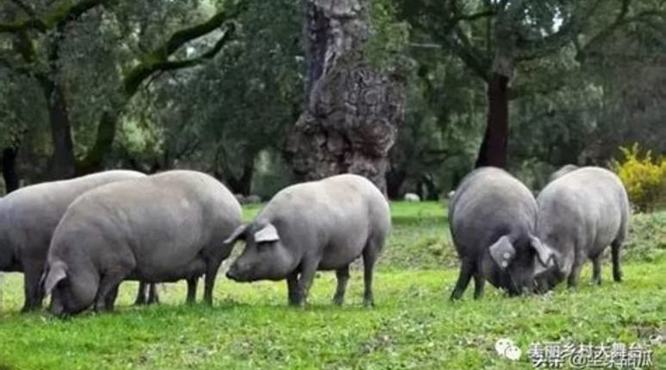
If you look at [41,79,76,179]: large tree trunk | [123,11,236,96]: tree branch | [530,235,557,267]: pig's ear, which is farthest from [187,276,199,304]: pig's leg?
[41,79,76,179]: large tree trunk

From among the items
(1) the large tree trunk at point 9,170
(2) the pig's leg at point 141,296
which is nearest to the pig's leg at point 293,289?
(2) the pig's leg at point 141,296

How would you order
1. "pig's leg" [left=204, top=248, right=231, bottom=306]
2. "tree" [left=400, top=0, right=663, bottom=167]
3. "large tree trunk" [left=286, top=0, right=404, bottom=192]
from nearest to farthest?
"pig's leg" [left=204, top=248, right=231, bottom=306]
"large tree trunk" [left=286, top=0, right=404, bottom=192]
"tree" [left=400, top=0, right=663, bottom=167]

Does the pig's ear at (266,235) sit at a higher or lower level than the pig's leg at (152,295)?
higher

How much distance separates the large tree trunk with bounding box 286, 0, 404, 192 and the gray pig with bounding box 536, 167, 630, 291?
840 cm

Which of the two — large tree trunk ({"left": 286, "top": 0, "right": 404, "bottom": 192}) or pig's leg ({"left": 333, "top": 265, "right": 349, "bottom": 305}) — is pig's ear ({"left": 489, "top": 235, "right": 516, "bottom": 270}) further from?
large tree trunk ({"left": 286, "top": 0, "right": 404, "bottom": 192})

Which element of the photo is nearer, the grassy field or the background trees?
the grassy field

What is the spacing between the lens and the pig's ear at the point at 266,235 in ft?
41.8

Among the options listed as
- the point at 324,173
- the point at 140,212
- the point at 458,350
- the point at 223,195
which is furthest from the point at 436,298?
the point at 324,173

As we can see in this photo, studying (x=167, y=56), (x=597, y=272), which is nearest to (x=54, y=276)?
(x=597, y=272)

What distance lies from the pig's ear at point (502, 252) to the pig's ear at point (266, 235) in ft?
7.34

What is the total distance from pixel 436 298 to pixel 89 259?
4.26 m

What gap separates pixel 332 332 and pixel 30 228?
15.0 ft

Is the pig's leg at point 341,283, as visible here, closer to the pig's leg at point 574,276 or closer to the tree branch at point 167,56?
the pig's leg at point 574,276

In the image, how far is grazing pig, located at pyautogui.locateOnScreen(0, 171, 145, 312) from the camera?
1386cm
